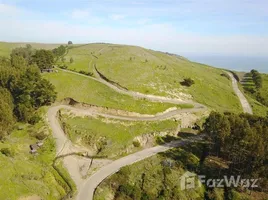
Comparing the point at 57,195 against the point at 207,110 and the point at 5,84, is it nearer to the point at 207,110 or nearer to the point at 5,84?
the point at 5,84

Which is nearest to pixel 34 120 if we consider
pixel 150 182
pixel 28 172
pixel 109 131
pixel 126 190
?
pixel 109 131

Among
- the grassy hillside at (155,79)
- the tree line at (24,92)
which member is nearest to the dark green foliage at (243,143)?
the grassy hillside at (155,79)

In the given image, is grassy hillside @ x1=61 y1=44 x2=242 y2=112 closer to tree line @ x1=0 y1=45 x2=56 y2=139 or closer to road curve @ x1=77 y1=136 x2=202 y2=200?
road curve @ x1=77 y1=136 x2=202 y2=200

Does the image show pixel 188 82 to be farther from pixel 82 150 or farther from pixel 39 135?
pixel 39 135

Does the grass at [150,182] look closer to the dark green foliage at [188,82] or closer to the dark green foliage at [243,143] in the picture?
the dark green foliage at [243,143]

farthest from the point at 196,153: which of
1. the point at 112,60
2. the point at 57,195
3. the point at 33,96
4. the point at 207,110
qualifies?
the point at 112,60
